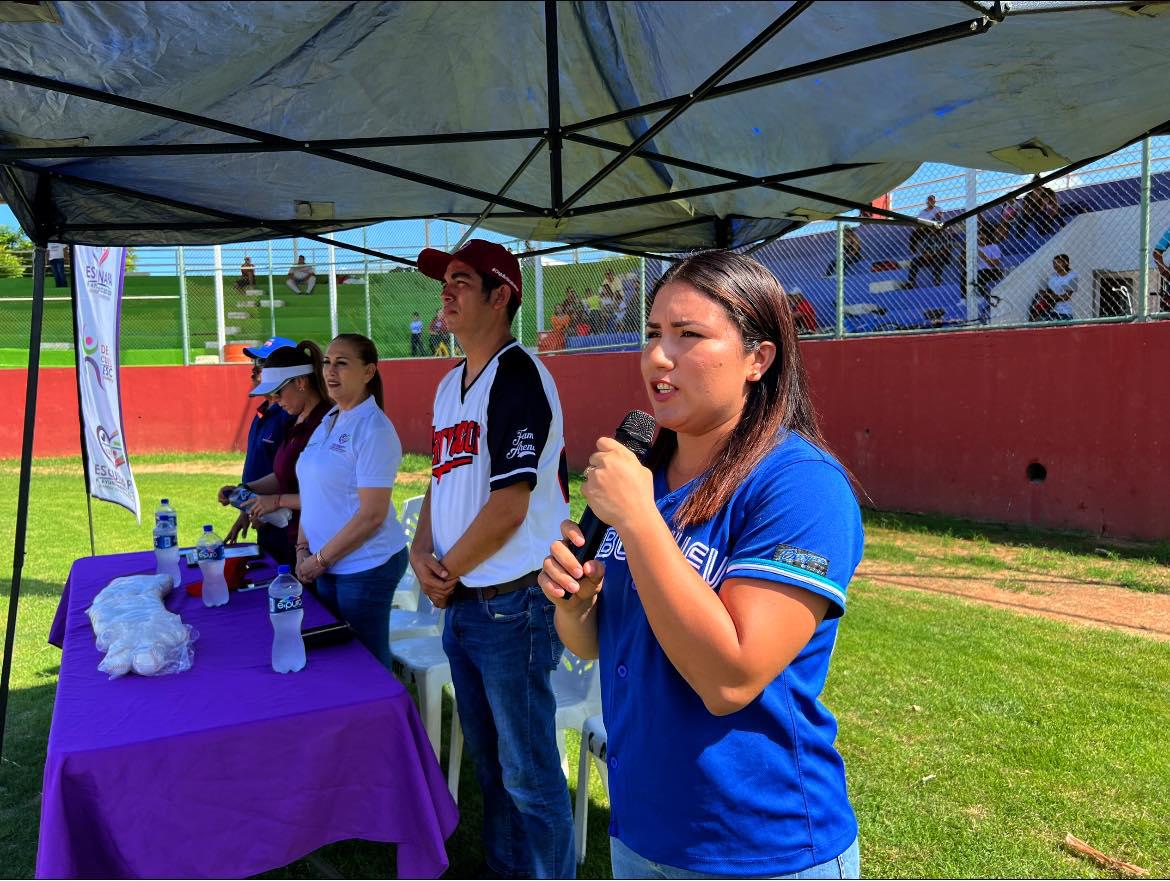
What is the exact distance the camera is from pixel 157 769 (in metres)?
2.05

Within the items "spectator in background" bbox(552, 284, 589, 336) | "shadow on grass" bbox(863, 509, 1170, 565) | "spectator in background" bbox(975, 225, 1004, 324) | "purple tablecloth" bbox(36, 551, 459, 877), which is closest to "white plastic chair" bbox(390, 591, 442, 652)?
"purple tablecloth" bbox(36, 551, 459, 877)

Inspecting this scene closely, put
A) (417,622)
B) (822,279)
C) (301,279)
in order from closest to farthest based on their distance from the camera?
1. (417,622)
2. (822,279)
3. (301,279)

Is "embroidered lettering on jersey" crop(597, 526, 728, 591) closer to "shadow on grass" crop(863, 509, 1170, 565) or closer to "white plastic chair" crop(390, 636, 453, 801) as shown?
"white plastic chair" crop(390, 636, 453, 801)

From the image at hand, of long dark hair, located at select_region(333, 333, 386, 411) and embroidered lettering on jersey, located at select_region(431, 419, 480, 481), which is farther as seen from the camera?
long dark hair, located at select_region(333, 333, 386, 411)

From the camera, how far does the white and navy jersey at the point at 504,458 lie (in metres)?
2.61

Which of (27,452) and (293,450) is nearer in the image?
(27,452)

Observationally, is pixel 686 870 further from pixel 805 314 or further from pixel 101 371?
pixel 805 314

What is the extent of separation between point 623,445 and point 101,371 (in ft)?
15.7

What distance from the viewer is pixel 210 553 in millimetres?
3330

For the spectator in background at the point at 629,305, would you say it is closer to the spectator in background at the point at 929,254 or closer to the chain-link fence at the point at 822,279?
the chain-link fence at the point at 822,279

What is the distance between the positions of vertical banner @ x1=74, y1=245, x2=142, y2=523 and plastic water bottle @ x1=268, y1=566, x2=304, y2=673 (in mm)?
3303

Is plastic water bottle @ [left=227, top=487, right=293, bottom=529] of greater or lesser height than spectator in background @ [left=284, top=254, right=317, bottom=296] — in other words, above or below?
below

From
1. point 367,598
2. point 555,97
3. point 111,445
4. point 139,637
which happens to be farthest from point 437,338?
point 555,97

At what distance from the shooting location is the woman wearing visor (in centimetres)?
411
